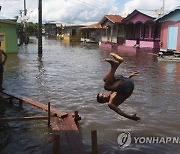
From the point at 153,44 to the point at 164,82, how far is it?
2198cm

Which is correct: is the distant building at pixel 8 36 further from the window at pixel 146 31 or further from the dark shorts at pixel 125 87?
the dark shorts at pixel 125 87

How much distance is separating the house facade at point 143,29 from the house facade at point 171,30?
7735 millimetres

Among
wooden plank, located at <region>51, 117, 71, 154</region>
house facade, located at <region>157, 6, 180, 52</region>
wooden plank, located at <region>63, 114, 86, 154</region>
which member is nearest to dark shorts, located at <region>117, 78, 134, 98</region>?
wooden plank, located at <region>63, 114, 86, 154</region>

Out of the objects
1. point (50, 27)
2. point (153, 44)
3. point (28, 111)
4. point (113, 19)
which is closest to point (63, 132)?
point (28, 111)

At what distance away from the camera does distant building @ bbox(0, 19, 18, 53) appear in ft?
83.0

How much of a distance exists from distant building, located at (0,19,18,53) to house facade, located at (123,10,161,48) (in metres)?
14.9

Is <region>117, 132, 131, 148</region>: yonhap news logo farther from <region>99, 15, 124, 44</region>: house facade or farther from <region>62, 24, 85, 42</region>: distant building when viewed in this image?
<region>62, 24, 85, 42</region>: distant building

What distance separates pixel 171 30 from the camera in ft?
83.0

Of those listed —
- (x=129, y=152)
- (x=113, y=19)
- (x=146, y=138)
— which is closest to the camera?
(x=129, y=152)

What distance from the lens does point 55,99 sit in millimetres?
10133

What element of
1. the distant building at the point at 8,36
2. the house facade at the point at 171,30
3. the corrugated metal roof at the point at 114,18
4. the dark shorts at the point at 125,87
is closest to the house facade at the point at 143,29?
the corrugated metal roof at the point at 114,18

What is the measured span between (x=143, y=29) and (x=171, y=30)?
1295cm

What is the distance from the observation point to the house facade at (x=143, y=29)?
114ft

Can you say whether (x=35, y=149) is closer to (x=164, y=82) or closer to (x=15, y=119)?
(x=15, y=119)
